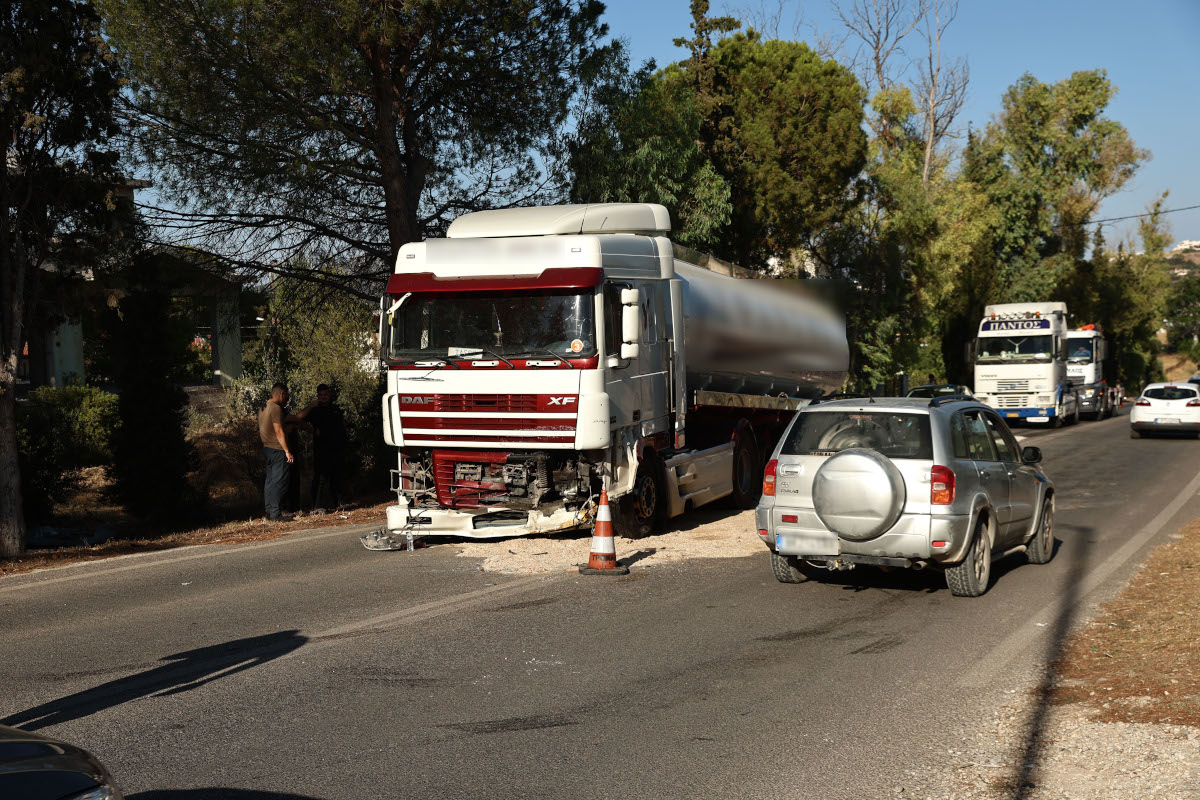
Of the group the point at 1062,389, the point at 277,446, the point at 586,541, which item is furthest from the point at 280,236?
the point at 1062,389

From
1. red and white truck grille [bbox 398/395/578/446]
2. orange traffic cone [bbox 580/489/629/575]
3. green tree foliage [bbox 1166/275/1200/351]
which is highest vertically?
green tree foliage [bbox 1166/275/1200/351]

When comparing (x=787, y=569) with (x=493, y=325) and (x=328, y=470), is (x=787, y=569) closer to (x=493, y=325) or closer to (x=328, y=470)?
(x=493, y=325)

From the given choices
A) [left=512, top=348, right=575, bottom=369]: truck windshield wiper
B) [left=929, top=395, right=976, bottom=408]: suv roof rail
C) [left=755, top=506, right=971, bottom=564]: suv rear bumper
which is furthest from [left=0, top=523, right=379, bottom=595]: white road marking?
[left=929, top=395, right=976, bottom=408]: suv roof rail

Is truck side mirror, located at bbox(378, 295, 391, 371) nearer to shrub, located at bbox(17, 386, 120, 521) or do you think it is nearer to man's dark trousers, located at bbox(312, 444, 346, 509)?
man's dark trousers, located at bbox(312, 444, 346, 509)

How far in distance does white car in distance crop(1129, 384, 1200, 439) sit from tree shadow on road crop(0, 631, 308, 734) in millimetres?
25678

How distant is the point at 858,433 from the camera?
30.7 feet

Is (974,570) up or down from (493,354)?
down

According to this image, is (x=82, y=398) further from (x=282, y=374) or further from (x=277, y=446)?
(x=277, y=446)

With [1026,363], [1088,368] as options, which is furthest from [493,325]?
[1088,368]

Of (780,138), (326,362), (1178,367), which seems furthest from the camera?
(1178,367)

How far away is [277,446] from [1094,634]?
1058 centimetres

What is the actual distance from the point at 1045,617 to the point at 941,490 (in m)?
1.18

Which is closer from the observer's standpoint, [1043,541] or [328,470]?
[1043,541]

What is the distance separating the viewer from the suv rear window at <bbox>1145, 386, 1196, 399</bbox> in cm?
2844
